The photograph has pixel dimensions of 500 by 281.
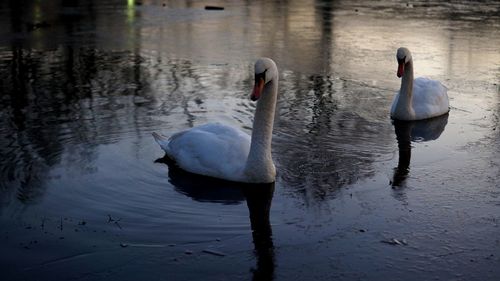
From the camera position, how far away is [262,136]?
7383mm

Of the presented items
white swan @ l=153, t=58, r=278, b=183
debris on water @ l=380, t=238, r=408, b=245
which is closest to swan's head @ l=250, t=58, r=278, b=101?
white swan @ l=153, t=58, r=278, b=183

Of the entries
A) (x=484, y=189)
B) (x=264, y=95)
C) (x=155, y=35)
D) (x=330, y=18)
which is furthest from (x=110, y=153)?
(x=330, y=18)

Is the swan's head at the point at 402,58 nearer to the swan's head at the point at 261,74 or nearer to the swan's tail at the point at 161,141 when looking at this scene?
the swan's tail at the point at 161,141

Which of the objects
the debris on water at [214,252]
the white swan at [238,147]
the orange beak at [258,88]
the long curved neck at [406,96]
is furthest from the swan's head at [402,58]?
the debris on water at [214,252]

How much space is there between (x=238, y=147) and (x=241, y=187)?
1.58 feet

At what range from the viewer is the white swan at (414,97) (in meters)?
10.5

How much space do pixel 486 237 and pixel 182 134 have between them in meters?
3.52

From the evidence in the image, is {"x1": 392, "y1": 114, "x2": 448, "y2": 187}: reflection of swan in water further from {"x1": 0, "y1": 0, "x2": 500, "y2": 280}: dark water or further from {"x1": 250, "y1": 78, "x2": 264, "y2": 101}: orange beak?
{"x1": 250, "y1": 78, "x2": 264, "y2": 101}: orange beak

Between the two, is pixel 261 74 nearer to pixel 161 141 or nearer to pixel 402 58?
pixel 161 141

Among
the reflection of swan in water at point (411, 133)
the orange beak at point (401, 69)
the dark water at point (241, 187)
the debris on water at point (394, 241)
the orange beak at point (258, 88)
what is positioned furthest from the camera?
the orange beak at point (401, 69)

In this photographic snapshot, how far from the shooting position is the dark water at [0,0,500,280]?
5734 millimetres

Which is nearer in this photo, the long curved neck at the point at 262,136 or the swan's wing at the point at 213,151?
the long curved neck at the point at 262,136

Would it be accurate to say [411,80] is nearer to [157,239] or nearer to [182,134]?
[182,134]

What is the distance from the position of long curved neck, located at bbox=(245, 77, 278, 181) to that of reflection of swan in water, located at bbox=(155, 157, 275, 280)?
182 millimetres
